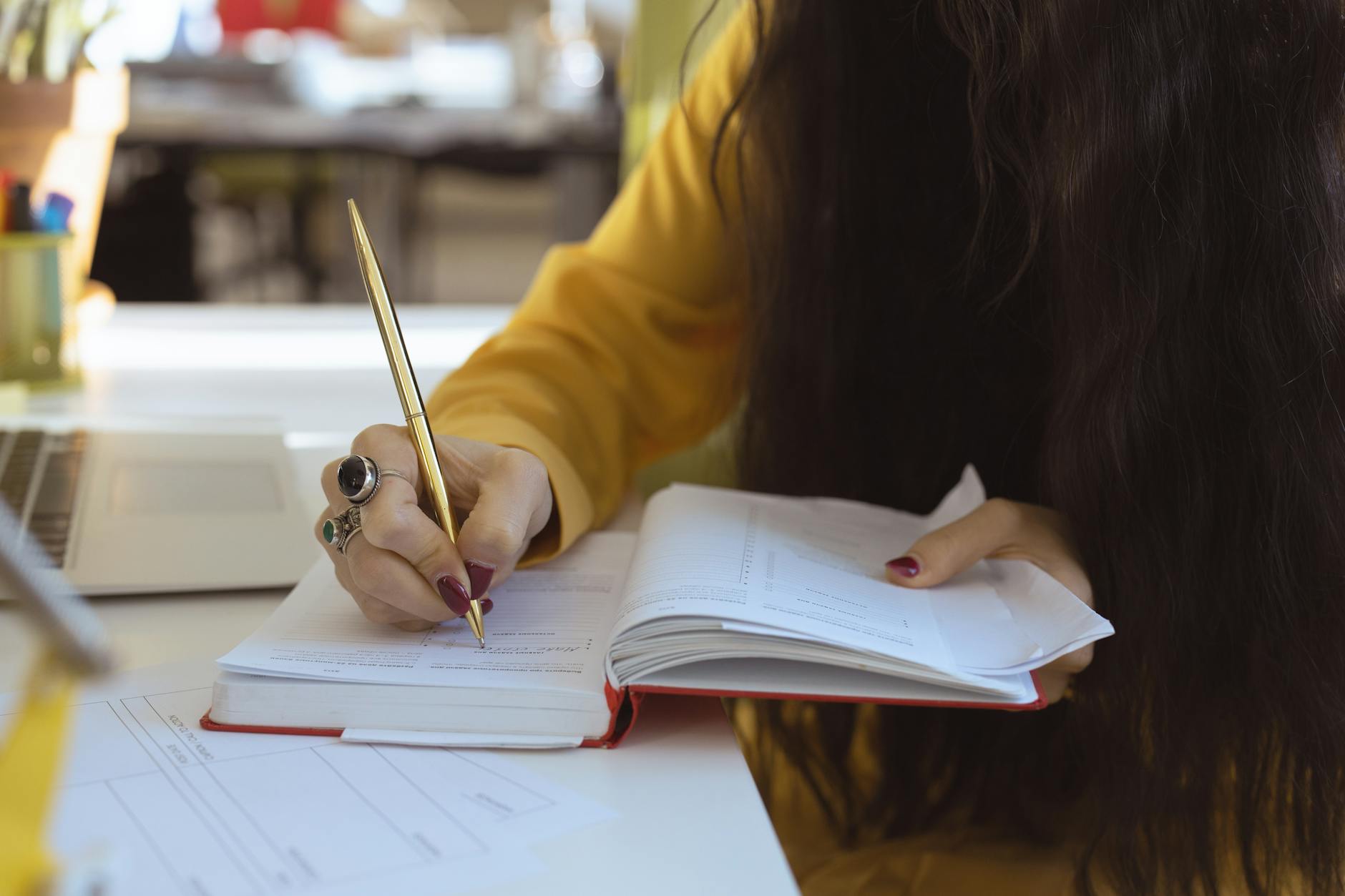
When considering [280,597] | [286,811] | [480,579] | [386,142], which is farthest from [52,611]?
[386,142]

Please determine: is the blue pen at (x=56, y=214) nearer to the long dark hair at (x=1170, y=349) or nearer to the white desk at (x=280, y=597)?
the white desk at (x=280, y=597)

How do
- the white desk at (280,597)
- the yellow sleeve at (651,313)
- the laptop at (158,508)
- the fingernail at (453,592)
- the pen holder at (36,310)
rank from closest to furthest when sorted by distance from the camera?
the white desk at (280,597)
the fingernail at (453,592)
the laptop at (158,508)
the yellow sleeve at (651,313)
the pen holder at (36,310)

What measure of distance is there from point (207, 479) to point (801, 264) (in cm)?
42

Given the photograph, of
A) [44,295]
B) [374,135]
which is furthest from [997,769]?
[374,135]

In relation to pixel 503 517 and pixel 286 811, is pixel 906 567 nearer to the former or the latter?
pixel 503 517

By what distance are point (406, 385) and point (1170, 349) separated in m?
0.39

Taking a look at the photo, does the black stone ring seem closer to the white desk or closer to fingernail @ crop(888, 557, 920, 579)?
the white desk

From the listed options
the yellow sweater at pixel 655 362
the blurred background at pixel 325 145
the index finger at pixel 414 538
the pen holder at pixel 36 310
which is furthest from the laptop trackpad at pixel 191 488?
the blurred background at pixel 325 145

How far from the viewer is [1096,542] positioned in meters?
0.63

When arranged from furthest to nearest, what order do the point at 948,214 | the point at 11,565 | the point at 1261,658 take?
the point at 948,214 < the point at 1261,658 < the point at 11,565

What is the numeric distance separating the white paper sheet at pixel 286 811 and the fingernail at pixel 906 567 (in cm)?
21

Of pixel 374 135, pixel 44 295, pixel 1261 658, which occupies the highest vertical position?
pixel 374 135

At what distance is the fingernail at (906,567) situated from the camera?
1.85 ft

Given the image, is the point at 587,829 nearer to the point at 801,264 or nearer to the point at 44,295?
the point at 801,264
